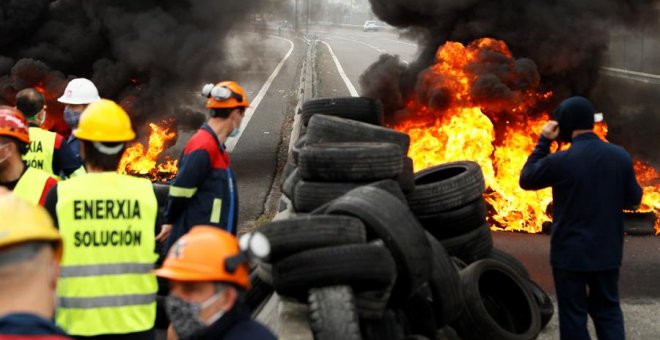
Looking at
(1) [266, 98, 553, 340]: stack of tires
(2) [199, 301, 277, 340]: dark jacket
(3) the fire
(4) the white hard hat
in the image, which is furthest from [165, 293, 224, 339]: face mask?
(3) the fire

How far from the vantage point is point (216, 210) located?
5758 millimetres

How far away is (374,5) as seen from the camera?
18562 mm

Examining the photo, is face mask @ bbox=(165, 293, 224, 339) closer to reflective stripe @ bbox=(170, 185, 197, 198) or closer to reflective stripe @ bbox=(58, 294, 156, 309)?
reflective stripe @ bbox=(58, 294, 156, 309)

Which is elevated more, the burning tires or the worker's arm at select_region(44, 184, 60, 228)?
the worker's arm at select_region(44, 184, 60, 228)

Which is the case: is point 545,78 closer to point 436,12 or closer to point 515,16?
point 515,16

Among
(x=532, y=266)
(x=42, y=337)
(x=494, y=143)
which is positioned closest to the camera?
(x=42, y=337)

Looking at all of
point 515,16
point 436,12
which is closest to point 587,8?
point 515,16

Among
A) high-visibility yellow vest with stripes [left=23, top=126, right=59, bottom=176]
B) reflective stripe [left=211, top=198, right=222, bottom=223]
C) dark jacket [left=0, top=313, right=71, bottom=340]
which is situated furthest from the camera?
high-visibility yellow vest with stripes [left=23, top=126, right=59, bottom=176]

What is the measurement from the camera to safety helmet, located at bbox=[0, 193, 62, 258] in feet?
7.93

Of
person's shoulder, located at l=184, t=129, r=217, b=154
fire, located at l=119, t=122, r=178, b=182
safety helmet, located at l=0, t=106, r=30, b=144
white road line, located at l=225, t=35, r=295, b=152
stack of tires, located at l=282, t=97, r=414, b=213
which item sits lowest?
white road line, located at l=225, t=35, r=295, b=152

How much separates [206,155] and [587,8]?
11.8m

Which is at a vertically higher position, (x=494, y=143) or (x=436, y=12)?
(x=436, y=12)

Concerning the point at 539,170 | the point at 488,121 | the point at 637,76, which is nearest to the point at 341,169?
the point at 539,170

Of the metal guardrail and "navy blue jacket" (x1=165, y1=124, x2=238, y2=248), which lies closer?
"navy blue jacket" (x1=165, y1=124, x2=238, y2=248)
